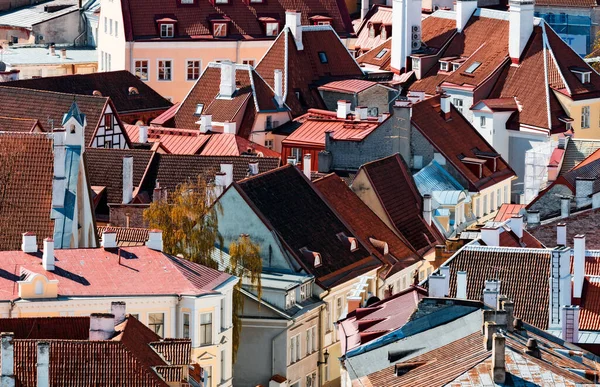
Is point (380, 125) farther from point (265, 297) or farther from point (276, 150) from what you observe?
point (265, 297)

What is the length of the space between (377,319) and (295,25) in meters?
56.9

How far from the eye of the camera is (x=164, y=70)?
5482 inches

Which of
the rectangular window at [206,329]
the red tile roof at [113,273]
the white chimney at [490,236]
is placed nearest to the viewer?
the red tile roof at [113,273]

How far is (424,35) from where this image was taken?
14050cm

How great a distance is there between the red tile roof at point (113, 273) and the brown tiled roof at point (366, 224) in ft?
49.1

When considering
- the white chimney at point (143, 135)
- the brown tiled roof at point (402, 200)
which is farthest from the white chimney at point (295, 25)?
the brown tiled roof at point (402, 200)

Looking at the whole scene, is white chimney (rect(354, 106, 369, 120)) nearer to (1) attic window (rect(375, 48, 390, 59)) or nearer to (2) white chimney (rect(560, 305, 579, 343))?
(1) attic window (rect(375, 48, 390, 59))

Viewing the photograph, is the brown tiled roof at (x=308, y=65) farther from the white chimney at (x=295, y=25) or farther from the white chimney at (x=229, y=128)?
the white chimney at (x=229, y=128)

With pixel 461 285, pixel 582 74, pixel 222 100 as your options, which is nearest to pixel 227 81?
pixel 222 100

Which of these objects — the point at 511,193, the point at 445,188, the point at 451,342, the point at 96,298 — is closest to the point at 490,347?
the point at 451,342

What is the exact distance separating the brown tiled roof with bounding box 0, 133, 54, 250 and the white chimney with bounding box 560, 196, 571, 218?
2037 cm

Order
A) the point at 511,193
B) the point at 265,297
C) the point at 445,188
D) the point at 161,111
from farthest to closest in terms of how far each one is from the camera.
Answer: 1. the point at 161,111
2. the point at 511,193
3. the point at 445,188
4. the point at 265,297

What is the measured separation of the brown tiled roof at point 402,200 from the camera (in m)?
100

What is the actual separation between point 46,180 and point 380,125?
83.5 feet
